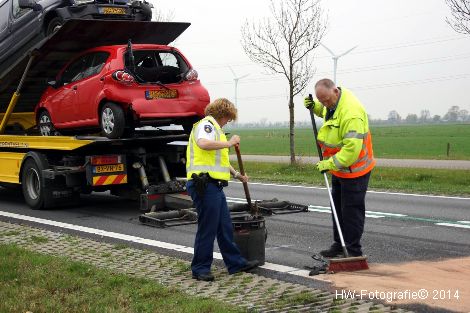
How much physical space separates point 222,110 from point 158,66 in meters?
4.64

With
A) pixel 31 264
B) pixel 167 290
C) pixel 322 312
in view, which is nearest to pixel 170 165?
pixel 31 264

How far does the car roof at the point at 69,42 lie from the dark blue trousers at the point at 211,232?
538cm

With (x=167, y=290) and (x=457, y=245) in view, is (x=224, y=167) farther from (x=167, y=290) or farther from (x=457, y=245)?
(x=457, y=245)

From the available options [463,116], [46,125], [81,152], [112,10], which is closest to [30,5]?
[112,10]

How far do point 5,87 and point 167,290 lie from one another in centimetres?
808

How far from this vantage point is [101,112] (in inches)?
429

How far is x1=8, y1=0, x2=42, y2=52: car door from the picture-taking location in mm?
12359

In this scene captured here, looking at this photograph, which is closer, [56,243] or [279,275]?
[279,275]

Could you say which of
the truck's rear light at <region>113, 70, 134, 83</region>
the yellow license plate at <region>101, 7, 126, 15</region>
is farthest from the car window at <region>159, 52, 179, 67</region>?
the yellow license plate at <region>101, 7, 126, 15</region>

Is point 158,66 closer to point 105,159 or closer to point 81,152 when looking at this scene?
point 105,159

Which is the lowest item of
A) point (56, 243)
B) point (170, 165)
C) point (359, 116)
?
point (56, 243)

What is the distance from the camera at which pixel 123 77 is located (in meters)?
10.5

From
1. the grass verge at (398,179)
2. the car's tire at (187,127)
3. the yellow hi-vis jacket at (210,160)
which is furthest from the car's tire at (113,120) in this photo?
the grass verge at (398,179)

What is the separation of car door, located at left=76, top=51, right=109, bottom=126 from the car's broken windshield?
55cm
